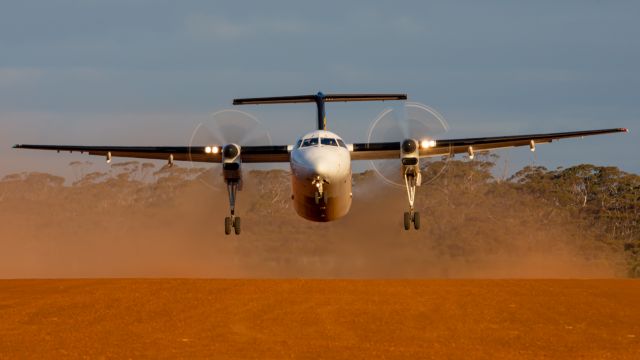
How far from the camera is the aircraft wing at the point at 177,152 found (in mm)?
30125

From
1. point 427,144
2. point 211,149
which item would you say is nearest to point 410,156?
point 427,144

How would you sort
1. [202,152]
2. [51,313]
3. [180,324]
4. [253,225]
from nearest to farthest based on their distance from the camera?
1. [180,324]
2. [51,313]
3. [202,152]
4. [253,225]

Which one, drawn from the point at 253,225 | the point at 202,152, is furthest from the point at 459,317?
the point at 253,225

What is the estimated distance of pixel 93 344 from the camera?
17219mm

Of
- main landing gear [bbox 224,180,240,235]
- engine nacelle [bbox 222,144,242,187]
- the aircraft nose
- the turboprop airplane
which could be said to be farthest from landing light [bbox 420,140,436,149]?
main landing gear [bbox 224,180,240,235]

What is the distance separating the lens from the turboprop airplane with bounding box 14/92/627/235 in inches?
935

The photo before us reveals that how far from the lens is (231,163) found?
96.0ft

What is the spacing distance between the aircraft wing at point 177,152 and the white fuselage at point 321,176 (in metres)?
4.96

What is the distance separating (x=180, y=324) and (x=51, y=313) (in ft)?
12.9

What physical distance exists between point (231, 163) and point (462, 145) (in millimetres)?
8227

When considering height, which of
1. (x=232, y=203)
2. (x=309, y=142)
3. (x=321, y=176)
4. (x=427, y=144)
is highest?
(x=427, y=144)

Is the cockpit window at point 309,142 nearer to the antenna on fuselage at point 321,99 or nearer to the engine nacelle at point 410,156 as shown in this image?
the engine nacelle at point 410,156

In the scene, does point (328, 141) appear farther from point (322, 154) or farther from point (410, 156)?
point (410, 156)

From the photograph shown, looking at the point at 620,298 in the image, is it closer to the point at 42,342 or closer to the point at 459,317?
the point at 459,317
